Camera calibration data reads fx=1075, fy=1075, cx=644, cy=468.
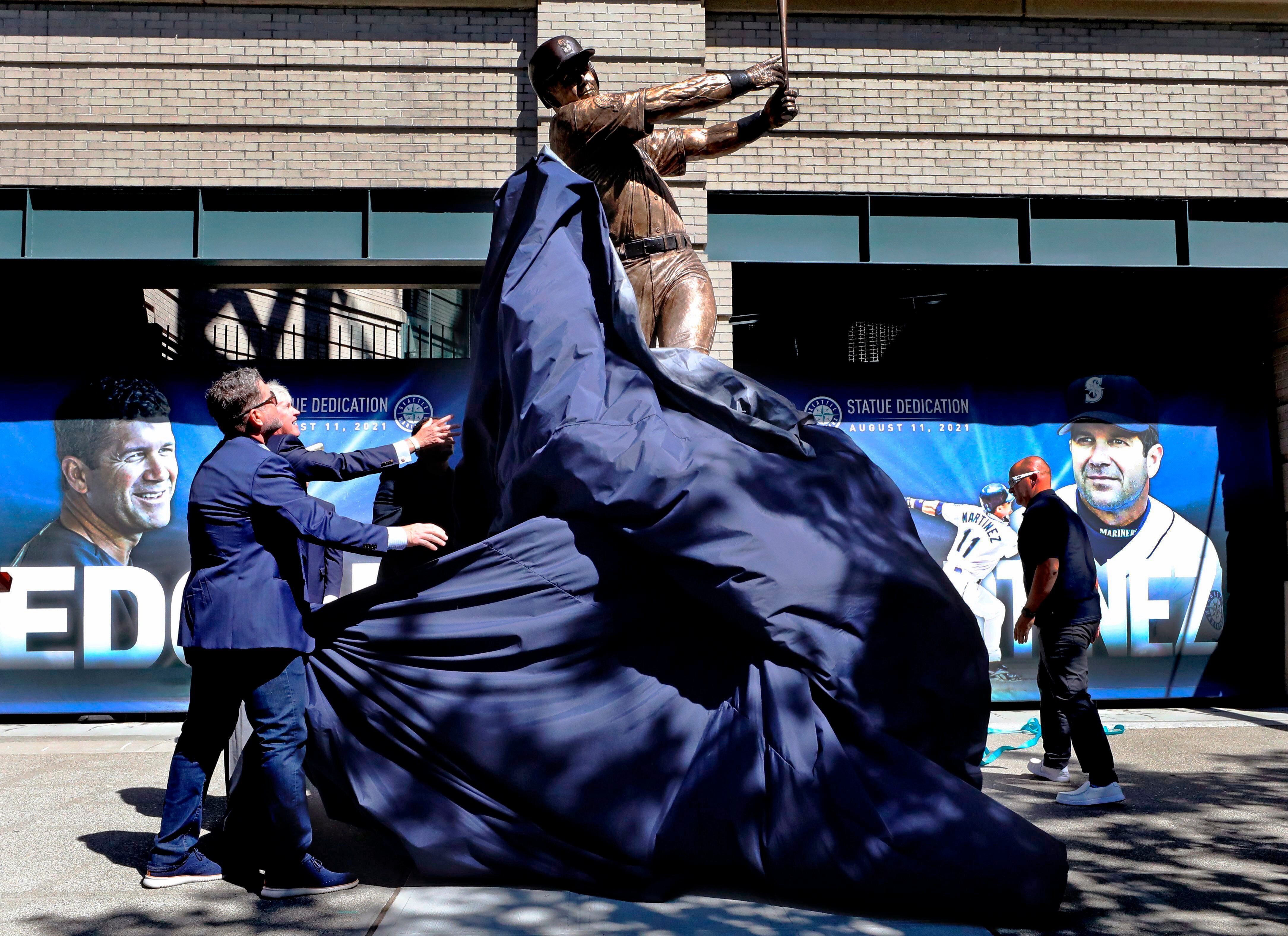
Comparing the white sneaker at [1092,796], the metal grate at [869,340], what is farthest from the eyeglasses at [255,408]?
the metal grate at [869,340]

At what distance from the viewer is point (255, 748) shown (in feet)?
12.5

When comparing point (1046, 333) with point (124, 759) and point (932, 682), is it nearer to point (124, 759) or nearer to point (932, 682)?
point (932, 682)

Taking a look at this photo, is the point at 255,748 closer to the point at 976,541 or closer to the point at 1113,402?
the point at 976,541

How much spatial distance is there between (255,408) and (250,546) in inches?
22.5

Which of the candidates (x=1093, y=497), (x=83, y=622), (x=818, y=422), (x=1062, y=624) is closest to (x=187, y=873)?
(x=1062, y=624)

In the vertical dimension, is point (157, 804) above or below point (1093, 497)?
below

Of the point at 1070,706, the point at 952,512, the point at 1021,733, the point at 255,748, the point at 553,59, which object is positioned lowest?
the point at 1021,733

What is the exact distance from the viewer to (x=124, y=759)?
7031 millimetres

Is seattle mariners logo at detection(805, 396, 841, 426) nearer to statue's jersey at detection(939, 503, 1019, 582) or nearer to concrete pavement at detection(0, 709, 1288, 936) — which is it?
statue's jersey at detection(939, 503, 1019, 582)

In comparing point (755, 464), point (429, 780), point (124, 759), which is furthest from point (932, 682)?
point (124, 759)

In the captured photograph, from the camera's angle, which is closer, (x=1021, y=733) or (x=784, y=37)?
(x=784, y=37)

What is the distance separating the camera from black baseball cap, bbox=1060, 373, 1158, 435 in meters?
9.43

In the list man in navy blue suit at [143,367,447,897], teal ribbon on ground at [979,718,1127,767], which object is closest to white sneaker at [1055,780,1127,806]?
teal ribbon on ground at [979,718,1127,767]

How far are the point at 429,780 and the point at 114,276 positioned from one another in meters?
6.54
